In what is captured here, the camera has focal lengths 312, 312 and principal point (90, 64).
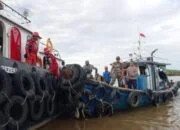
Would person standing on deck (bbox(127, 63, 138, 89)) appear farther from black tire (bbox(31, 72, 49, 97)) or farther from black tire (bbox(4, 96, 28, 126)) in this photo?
black tire (bbox(4, 96, 28, 126))

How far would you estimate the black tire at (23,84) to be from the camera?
23.5 ft

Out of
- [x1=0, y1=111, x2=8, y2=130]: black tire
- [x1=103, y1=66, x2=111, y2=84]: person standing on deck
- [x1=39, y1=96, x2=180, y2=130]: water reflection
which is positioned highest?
[x1=103, y1=66, x2=111, y2=84]: person standing on deck

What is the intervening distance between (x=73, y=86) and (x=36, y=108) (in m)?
1.55

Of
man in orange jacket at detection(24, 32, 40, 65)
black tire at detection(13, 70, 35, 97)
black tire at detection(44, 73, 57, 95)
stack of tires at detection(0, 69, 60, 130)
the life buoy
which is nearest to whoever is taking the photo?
stack of tires at detection(0, 69, 60, 130)

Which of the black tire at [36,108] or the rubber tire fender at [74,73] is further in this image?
the rubber tire fender at [74,73]

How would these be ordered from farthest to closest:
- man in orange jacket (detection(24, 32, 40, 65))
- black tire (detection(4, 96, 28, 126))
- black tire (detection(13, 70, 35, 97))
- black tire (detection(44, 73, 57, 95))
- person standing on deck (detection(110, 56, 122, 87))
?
person standing on deck (detection(110, 56, 122, 87))
black tire (detection(44, 73, 57, 95))
man in orange jacket (detection(24, 32, 40, 65))
black tire (detection(13, 70, 35, 97))
black tire (detection(4, 96, 28, 126))

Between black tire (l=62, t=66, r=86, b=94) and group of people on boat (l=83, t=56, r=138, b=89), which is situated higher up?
group of people on boat (l=83, t=56, r=138, b=89)

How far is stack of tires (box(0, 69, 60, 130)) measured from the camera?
21.5 feet

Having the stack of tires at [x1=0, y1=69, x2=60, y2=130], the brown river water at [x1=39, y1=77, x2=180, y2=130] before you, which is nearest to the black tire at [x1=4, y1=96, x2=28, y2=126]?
the stack of tires at [x1=0, y1=69, x2=60, y2=130]

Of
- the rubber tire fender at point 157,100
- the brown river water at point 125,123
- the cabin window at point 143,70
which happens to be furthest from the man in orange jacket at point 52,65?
the rubber tire fender at point 157,100

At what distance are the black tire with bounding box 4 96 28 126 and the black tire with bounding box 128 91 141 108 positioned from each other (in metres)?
5.08

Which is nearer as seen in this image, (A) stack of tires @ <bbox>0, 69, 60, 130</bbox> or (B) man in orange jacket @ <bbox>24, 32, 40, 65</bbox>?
(A) stack of tires @ <bbox>0, 69, 60, 130</bbox>

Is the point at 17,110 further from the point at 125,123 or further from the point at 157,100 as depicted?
the point at 157,100

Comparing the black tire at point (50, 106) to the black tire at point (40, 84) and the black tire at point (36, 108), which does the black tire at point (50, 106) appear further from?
the black tire at point (36, 108)
